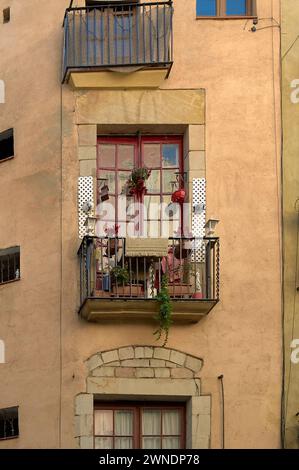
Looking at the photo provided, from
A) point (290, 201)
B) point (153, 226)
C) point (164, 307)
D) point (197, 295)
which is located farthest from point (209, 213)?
point (164, 307)

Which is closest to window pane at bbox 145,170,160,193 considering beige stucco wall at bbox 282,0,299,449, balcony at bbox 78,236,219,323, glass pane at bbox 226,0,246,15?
balcony at bbox 78,236,219,323

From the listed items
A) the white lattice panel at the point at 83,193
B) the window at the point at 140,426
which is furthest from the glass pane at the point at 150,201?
the window at the point at 140,426

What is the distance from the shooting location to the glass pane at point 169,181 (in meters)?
31.5

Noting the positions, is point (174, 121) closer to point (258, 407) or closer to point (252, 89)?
point (252, 89)

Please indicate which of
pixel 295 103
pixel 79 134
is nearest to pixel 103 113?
pixel 79 134

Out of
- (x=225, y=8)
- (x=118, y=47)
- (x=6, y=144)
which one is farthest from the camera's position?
(x=6, y=144)

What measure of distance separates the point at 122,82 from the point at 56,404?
15.6ft

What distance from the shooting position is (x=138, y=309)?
30.2 metres

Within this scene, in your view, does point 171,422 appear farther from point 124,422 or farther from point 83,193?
point 83,193

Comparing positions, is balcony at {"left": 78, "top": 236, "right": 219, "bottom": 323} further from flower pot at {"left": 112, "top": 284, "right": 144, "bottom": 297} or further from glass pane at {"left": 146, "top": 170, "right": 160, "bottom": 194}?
glass pane at {"left": 146, "top": 170, "right": 160, "bottom": 194}

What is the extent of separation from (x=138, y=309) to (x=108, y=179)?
226 centimetres

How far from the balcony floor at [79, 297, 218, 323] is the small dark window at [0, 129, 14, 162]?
3.01 m

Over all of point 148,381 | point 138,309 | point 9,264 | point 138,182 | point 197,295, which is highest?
point 138,182

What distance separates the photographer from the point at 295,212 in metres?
31.1
